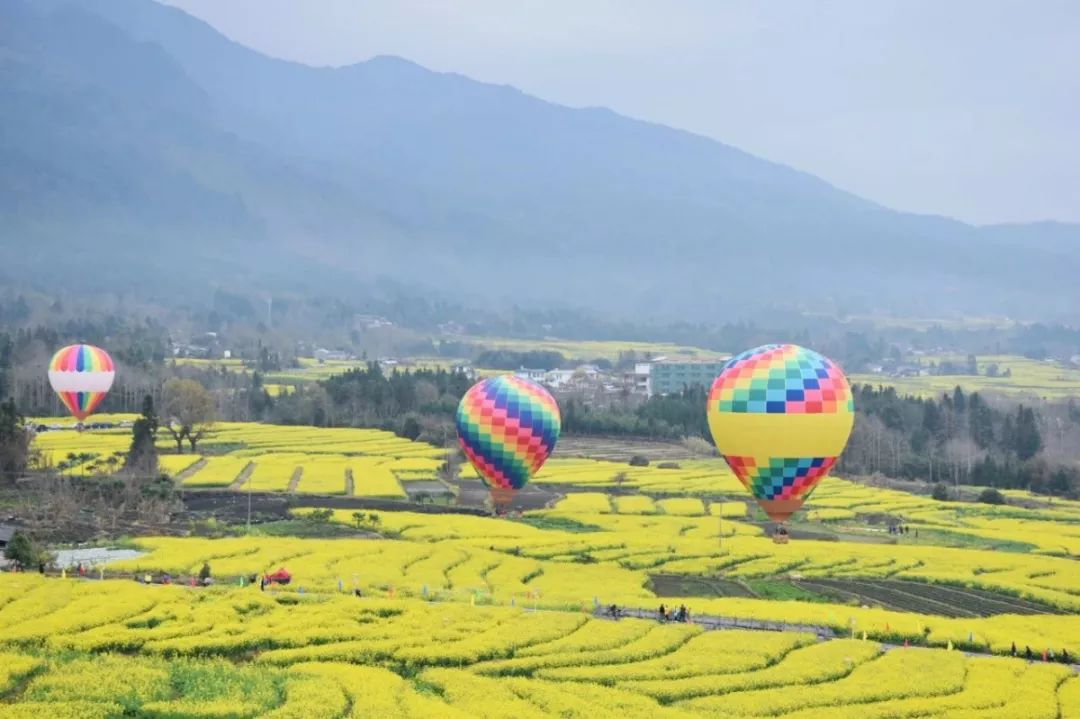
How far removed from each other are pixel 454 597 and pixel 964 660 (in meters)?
14.6

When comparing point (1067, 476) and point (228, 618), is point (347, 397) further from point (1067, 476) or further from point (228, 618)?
point (228, 618)

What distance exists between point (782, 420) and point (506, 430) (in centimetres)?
1479

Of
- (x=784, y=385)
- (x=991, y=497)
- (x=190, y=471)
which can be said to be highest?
(x=784, y=385)

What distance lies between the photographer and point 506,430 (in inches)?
2296

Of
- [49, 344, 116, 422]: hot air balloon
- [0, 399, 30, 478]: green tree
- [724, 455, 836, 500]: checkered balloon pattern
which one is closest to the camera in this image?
[724, 455, 836, 500]: checkered balloon pattern

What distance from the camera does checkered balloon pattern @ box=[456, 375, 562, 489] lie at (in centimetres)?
5847

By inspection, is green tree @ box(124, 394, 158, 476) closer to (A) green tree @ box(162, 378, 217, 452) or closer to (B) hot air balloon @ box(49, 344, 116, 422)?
(A) green tree @ box(162, 378, 217, 452)

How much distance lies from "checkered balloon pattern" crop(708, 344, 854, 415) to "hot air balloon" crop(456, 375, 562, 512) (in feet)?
37.8

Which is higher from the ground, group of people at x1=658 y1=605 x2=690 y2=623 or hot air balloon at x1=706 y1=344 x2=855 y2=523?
hot air balloon at x1=706 y1=344 x2=855 y2=523

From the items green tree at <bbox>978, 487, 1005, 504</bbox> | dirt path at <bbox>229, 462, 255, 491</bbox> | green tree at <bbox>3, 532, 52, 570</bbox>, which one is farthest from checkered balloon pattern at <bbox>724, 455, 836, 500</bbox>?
green tree at <bbox>978, 487, 1005, 504</bbox>

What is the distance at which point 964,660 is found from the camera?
112 ft

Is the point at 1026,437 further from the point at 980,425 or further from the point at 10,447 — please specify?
the point at 10,447

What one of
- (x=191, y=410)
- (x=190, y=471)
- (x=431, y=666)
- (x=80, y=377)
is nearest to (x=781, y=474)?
(x=431, y=666)

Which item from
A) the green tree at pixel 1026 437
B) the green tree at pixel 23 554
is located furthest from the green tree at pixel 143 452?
the green tree at pixel 1026 437
